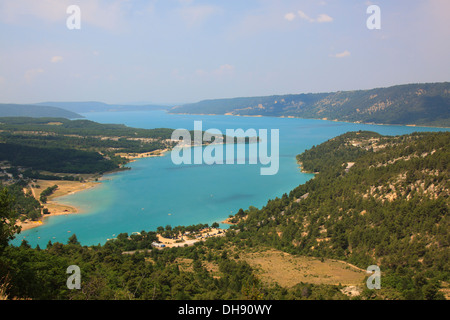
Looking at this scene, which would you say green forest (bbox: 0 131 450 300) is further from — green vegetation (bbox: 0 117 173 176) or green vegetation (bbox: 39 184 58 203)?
green vegetation (bbox: 0 117 173 176)

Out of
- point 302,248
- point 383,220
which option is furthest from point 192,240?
point 383,220

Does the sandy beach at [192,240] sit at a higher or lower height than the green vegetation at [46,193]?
lower

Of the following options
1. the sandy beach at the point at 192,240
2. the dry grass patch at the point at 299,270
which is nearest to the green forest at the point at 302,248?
the dry grass patch at the point at 299,270

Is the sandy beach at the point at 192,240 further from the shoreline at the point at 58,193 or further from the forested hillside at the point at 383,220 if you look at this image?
the shoreline at the point at 58,193

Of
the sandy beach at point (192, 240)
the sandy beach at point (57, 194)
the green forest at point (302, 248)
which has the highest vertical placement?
the green forest at point (302, 248)

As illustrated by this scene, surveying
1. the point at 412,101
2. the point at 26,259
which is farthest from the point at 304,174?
the point at 412,101

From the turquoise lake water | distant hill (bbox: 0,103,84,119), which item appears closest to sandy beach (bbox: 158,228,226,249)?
the turquoise lake water

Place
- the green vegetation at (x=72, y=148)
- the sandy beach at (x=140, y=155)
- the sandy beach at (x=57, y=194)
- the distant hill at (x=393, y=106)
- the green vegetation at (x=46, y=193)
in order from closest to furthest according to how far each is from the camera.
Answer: the sandy beach at (x=57, y=194)
the green vegetation at (x=46, y=193)
the green vegetation at (x=72, y=148)
the sandy beach at (x=140, y=155)
the distant hill at (x=393, y=106)

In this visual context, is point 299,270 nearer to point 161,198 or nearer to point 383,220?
point 383,220
